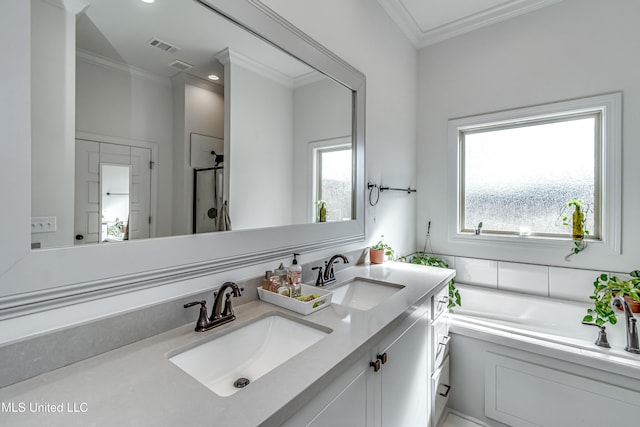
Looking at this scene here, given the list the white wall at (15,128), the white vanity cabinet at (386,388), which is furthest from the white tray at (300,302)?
the white wall at (15,128)

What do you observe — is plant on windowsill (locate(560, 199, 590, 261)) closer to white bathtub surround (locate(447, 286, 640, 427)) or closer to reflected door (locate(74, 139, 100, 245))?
white bathtub surround (locate(447, 286, 640, 427))

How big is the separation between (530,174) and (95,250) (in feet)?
9.57

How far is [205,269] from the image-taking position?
3.46 feet

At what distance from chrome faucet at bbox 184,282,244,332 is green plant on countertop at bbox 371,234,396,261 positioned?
3.99ft

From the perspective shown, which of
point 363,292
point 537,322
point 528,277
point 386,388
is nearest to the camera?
point 386,388

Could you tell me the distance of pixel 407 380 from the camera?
51.6 inches

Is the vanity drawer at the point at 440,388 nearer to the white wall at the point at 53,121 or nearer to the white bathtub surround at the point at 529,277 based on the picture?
the white bathtub surround at the point at 529,277

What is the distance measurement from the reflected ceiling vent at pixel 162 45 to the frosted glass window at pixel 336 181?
86cm

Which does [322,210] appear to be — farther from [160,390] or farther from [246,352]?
[160,390]

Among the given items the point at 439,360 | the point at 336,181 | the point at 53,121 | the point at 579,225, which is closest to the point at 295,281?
the point at 336,181

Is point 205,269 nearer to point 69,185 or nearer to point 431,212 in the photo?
point 69,185

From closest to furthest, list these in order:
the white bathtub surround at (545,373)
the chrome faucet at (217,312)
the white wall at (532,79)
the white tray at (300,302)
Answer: the chrome faucet at (217,312) → the white tray at (300,302) → the white bathtub surround at (545,373) → the white wall at (532,79)

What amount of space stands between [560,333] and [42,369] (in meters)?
2.84

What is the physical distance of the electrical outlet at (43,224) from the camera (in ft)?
2.33
